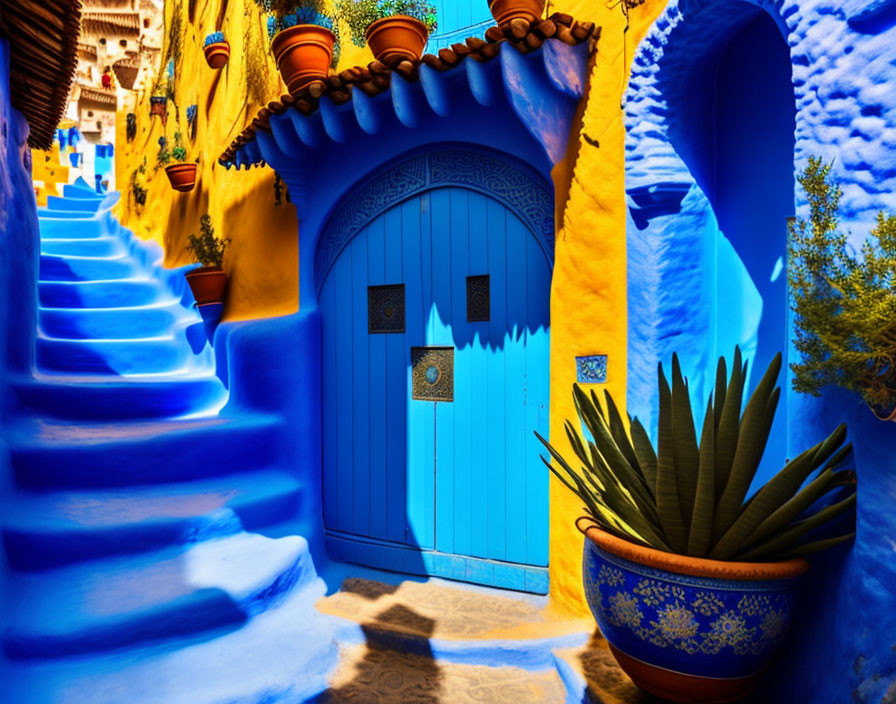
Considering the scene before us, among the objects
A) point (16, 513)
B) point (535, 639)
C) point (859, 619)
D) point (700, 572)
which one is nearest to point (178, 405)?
point (16, 513)

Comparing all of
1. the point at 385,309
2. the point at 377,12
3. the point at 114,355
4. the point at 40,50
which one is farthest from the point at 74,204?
the point at 385,309

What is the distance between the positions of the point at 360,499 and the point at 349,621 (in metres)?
1.03

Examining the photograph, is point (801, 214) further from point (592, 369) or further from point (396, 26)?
point (396, 26)

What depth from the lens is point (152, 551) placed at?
3449 mm

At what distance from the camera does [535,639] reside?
3016mm

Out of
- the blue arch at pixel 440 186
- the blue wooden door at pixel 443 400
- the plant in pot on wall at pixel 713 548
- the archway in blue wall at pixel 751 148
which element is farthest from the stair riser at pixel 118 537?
the archway in blue wall at pixel 751 148

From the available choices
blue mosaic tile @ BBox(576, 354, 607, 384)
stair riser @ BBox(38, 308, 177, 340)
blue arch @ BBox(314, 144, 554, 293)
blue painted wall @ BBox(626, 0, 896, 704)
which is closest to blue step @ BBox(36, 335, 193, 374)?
stair riser @ BBox(38, 308, 177, 340)

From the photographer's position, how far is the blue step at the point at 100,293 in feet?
21.3

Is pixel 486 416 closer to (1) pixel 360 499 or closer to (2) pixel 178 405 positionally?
(1) pixel 360 499

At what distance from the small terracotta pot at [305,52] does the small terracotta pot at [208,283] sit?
1.93 m

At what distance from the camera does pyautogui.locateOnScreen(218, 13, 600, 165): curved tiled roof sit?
2980 millimetres

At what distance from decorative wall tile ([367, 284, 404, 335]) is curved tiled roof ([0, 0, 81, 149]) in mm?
2602

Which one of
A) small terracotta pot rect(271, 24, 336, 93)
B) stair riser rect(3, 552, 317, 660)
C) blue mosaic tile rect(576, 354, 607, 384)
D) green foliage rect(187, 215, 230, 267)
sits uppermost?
small terracotta pot rect(271, 24, 336, 93)

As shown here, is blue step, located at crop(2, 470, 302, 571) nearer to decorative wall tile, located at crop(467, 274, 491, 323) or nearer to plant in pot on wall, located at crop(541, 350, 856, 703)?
decorative wall tile, located at crop(467, 274, 491, 323)
